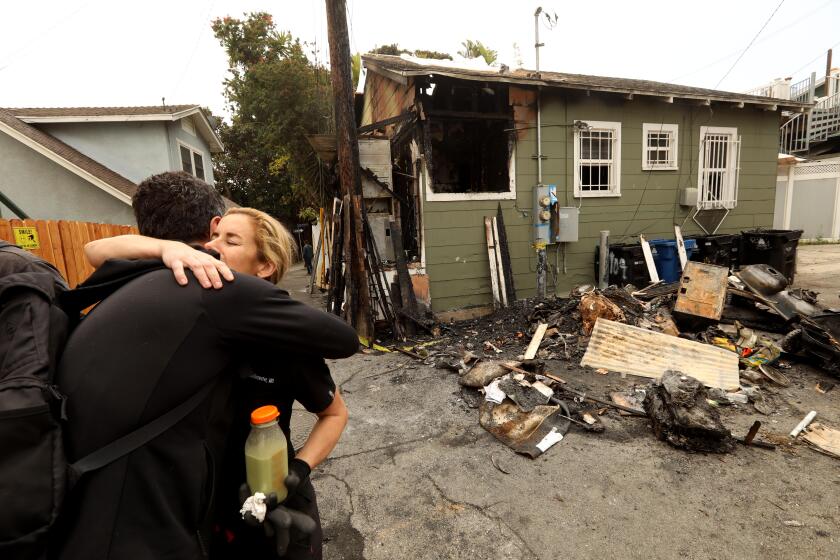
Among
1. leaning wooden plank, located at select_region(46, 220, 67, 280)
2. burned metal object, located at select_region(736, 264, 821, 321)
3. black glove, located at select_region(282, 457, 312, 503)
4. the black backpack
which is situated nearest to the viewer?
the black backpack

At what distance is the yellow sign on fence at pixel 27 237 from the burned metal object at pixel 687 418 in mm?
6554

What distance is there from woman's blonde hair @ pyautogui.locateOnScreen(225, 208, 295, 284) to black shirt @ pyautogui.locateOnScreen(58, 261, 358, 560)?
41 cm

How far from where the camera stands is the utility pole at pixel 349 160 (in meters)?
6.29

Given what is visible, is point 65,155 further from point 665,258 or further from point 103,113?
point 665,258

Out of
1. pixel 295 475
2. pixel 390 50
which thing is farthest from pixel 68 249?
pixel 390 50

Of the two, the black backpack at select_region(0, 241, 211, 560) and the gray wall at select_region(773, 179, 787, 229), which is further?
the gray wall at select_region(773, 179, 787, 229)

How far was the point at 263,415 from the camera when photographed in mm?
1086

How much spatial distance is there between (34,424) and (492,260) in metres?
7.66

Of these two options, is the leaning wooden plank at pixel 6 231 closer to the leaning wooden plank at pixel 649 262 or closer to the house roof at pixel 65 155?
the house roof at pixel 65 155

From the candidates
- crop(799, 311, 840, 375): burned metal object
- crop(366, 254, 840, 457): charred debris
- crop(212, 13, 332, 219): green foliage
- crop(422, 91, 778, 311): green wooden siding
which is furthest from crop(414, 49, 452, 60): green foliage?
crop(799, 311, 840, 375): burned metal object

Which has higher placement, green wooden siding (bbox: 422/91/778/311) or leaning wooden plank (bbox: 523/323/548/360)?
green wooden siding (bbox: 422/91/778/311)

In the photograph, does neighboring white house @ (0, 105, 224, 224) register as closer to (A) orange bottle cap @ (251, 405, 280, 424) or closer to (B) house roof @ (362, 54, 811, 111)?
(B) house roof @ (362, 54, 811, 111)

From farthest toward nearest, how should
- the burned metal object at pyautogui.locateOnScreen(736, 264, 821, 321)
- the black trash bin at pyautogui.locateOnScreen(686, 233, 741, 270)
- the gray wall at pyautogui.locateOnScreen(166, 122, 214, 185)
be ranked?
the gray wall at pyautogui.locateOnScreen(166, 122, 214, 185)
the black trash bin at pyautogui.locateOnScreen(686, 233, 741, 270)
the burned metal object at pyautogui.locateOnScreen(736, 264, 821, 321)

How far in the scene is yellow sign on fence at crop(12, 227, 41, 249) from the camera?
13.5ft
